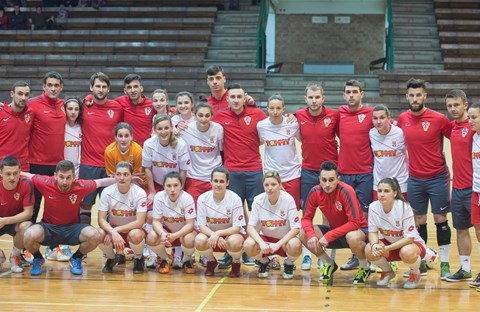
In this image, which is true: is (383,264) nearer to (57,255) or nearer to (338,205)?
(338,205)

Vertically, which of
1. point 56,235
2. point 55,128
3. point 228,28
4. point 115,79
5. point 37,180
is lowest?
point 56,235

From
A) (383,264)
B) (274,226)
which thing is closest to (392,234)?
(383,264)

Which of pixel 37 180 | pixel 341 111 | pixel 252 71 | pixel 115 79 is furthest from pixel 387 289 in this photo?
pixel 115 79

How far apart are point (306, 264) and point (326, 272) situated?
530mm

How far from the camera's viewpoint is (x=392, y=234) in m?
5.82

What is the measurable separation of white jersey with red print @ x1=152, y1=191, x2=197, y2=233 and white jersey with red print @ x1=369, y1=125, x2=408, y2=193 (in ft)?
5.56

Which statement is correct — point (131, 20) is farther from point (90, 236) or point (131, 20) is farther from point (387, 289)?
point (387, 289)

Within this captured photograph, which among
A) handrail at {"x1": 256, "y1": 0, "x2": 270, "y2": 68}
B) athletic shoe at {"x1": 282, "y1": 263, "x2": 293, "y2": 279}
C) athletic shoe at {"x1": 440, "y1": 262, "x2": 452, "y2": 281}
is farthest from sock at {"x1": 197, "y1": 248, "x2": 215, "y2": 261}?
handrail at {"x1": 256, "y1": 0, "x2": 270, "y2": 68}

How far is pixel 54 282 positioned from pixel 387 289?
2759mm

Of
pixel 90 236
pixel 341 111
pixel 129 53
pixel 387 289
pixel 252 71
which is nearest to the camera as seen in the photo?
pixel 387 289

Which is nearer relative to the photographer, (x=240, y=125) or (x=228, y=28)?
(x=240, y=125)

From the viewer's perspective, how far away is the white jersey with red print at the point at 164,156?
6.46 metres

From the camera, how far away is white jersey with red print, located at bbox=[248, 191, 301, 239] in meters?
6.02

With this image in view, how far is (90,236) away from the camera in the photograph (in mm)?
6027
